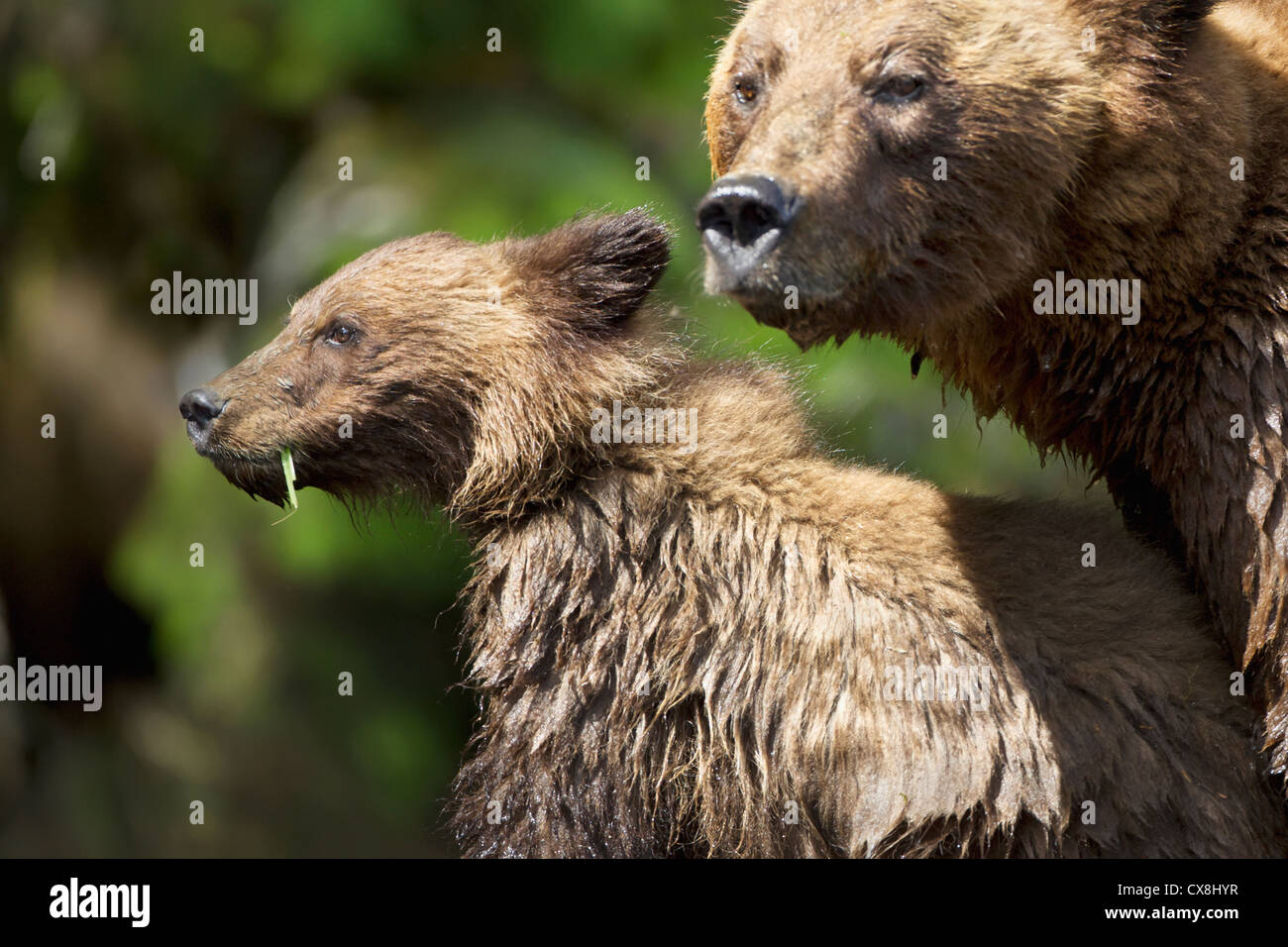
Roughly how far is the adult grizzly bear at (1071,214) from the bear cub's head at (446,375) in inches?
39.2

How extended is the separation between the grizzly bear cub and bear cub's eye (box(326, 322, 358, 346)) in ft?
0.06

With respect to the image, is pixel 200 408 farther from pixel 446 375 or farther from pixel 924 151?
pixel 924 151

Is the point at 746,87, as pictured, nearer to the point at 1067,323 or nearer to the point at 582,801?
the point at 1067,323

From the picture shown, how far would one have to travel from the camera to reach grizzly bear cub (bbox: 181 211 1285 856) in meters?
4.31

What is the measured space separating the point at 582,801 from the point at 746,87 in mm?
2321

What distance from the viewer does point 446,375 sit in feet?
17.3

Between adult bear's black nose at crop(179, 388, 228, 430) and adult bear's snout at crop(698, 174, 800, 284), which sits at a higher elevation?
adult bear's snout at crop(698, 174, 800, 284)

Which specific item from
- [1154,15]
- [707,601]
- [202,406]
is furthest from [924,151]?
[202,406]

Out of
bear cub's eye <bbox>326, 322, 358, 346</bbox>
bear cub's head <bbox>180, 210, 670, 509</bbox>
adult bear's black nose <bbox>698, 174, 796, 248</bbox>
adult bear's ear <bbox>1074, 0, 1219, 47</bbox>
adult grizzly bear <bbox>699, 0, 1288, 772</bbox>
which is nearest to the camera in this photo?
adult bear's black nose <bbox>698, 174, 796, 248</bbox>

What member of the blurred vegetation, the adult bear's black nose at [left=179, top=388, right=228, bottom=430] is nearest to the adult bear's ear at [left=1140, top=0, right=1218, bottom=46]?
the adult bear's black nose at [left=179, top=388, right=228, bottom=430]

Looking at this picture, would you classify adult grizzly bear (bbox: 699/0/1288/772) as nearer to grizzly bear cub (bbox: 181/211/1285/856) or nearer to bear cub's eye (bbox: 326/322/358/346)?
Result: grizzly bear cub (bbox: 181/211/1285/856)

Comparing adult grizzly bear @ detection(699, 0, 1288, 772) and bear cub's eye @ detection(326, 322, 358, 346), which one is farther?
bear cub's eye @ detection(326, 322, 358, 346)

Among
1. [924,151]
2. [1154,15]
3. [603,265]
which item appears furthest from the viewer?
[603,265]

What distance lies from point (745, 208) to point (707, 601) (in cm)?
144
